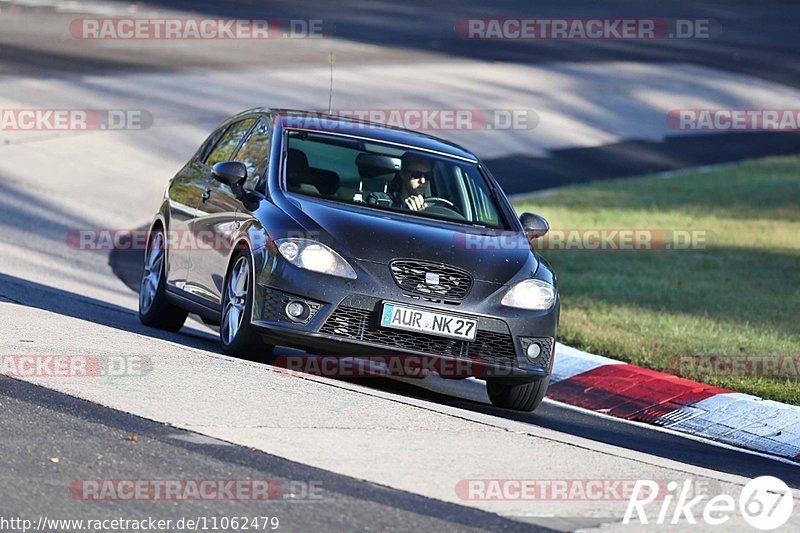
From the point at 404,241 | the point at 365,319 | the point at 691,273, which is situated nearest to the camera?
the point at 365,319

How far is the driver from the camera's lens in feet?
33.8

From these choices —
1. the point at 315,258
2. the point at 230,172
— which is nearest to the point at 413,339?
the point at 315,258

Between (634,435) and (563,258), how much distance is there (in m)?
7.36

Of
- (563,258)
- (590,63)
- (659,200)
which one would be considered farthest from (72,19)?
(563,258)

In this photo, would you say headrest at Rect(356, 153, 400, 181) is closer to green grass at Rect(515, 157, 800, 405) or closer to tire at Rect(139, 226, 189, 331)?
Answer: tire at Rect(139, 226, 189, 331)

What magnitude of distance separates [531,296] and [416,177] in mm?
1398

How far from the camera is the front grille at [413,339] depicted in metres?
9.16

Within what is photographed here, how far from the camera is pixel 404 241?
942 centimetres

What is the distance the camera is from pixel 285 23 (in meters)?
36.0

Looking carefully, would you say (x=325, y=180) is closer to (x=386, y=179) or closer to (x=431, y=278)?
(x=386, y=179)

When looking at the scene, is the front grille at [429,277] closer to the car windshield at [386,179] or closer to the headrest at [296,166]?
the car windshield at [386,179]

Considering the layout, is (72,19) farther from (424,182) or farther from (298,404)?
(298,404)

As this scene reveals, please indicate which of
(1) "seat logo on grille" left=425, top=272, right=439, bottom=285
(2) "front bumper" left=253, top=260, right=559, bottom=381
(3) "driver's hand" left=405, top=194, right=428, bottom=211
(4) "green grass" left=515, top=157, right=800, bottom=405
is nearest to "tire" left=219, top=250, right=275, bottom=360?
(2) "front bumper" left=253, top=260, right=559, bottom=381

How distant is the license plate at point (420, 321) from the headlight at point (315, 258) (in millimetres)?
300
